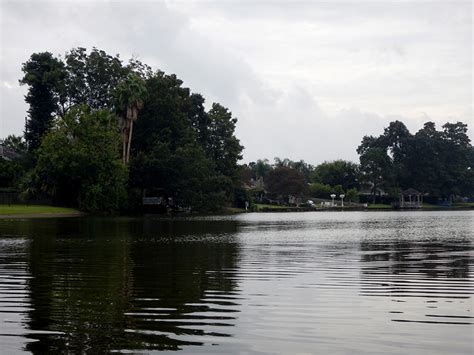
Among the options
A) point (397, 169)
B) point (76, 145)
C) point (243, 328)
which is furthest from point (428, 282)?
point (397, 169)

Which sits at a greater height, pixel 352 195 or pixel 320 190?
pixel 320 190

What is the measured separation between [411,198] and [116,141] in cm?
9600

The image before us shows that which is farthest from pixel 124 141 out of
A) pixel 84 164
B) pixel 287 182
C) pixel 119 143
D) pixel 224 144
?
pixel 287 182

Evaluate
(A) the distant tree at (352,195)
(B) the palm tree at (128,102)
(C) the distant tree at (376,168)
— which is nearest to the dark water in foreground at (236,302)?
(B) the palm tree at (128,102)

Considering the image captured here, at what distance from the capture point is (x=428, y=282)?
1722cm

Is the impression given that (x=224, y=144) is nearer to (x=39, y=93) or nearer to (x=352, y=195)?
(x=39, y=93)

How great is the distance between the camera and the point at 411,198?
530ft

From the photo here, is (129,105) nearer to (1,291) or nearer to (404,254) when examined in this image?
(404,254)

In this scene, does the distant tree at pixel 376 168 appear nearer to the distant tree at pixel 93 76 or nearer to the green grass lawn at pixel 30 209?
the distant tree at pixel 93 76

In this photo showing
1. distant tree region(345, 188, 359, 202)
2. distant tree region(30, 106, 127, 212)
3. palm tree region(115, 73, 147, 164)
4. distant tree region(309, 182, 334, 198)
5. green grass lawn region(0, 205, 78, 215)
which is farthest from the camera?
distant tree region(309, 182, 334, 198)

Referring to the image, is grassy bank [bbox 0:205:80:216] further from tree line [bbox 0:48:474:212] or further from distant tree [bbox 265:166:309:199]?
distant tree [bbox 265:166:309:199]

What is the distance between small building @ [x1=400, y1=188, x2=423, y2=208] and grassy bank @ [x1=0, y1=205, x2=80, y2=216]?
94809mm

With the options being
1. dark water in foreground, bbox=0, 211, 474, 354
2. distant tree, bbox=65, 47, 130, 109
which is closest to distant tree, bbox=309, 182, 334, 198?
distant tree, bbox=65, 47, 130, 109

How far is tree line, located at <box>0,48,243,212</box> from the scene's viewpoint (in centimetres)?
8269
